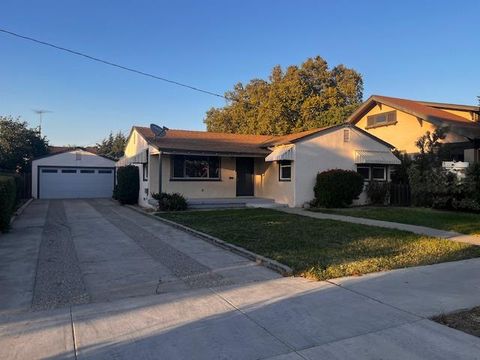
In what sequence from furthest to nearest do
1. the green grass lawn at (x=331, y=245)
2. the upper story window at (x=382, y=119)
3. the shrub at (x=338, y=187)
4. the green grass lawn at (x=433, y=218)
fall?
the upper story window at (x=382, y=119) → the shrub at (x=338, y=187) → the green grass lawn at (x=433, y=218) → the green grass lawn at (x=331, y=245)

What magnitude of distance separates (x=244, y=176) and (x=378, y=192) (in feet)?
22.0

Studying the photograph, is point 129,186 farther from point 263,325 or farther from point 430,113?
point 263,325

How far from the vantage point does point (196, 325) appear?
4914 mm

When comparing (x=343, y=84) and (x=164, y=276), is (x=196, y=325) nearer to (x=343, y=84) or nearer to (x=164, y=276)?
(x=164, y=276)

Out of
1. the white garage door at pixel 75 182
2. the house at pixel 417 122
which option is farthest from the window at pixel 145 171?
the house at pixel 417 122

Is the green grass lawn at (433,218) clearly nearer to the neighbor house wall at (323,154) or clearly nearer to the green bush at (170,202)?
the neighbor house wall at (323,154)

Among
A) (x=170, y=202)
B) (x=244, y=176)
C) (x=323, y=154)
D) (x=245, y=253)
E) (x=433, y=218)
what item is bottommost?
(x=245, y=253)

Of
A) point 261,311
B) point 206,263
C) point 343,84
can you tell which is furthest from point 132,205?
point 343,84

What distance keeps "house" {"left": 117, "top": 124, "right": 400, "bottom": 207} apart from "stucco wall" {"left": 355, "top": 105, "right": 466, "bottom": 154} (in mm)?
2764

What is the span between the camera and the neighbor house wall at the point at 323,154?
20.0 meters

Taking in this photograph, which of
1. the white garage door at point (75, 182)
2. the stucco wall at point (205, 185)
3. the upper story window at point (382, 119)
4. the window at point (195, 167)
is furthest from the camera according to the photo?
the white garage door at point (75, 182)

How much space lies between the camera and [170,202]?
60.5ft

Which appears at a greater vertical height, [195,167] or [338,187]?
[195,167]

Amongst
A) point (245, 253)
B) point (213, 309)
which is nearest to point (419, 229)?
point (245, 253)
